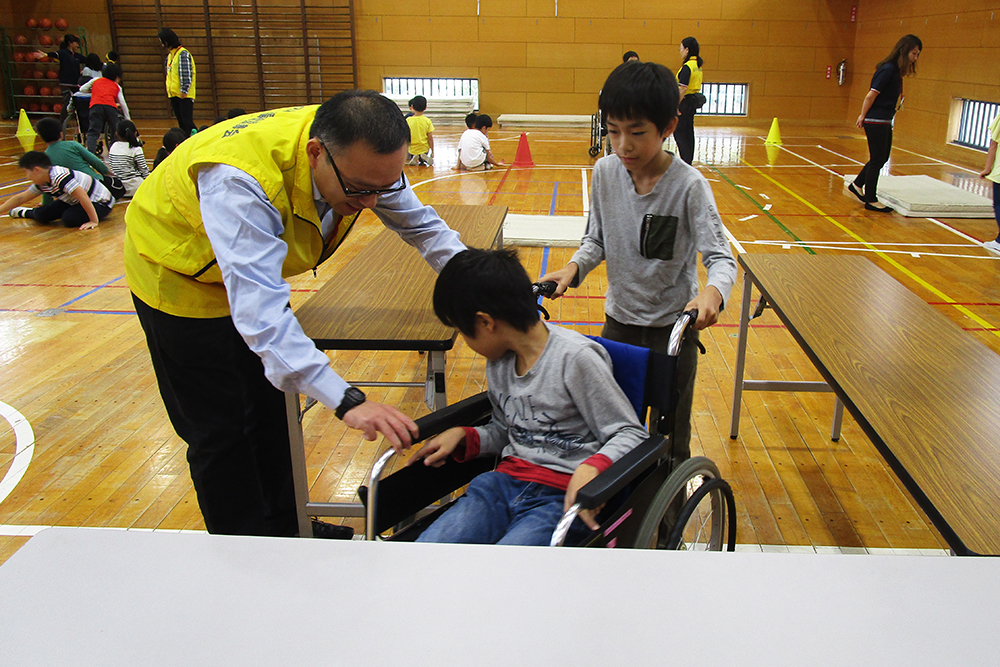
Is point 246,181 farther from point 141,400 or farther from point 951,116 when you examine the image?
point 951,116

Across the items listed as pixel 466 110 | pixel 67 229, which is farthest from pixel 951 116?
pixel 67 229

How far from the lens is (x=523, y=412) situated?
1.49 m

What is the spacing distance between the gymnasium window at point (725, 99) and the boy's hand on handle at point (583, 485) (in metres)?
13.2

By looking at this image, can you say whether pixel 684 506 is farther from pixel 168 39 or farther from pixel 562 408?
pixel 168 39

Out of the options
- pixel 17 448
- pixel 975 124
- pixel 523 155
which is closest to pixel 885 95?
pixel 523 155

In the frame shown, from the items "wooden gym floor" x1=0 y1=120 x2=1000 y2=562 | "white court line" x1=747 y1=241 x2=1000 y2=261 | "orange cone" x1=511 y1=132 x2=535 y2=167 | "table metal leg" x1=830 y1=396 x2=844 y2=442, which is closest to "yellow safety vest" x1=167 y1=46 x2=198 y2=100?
"wooden gym floor" x1=0 y1=120 x2=1000 y2=562

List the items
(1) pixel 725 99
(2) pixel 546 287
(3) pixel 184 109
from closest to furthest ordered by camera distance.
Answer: (2) pixel 546 287, (3) pixel 184 109, (1) pixel 725 99

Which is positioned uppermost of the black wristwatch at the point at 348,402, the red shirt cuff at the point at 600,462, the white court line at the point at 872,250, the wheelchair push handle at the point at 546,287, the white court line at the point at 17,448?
the wheelchair push handle at the point at 546,287

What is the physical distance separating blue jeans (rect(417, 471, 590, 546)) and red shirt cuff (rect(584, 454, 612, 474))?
12 cm

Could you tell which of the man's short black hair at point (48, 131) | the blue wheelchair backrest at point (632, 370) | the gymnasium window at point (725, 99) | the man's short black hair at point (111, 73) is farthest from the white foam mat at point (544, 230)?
the gymnasium window at point (725, 99)

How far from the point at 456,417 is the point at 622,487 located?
418mm

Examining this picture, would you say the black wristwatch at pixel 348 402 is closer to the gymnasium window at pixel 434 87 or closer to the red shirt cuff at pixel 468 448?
the red shirt cuff at pixel 468 448

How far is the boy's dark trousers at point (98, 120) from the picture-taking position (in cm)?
804

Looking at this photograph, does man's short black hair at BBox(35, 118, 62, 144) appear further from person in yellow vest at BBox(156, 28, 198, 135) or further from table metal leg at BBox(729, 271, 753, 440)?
table metal leg at BBox(729, 271, 753, 440)
